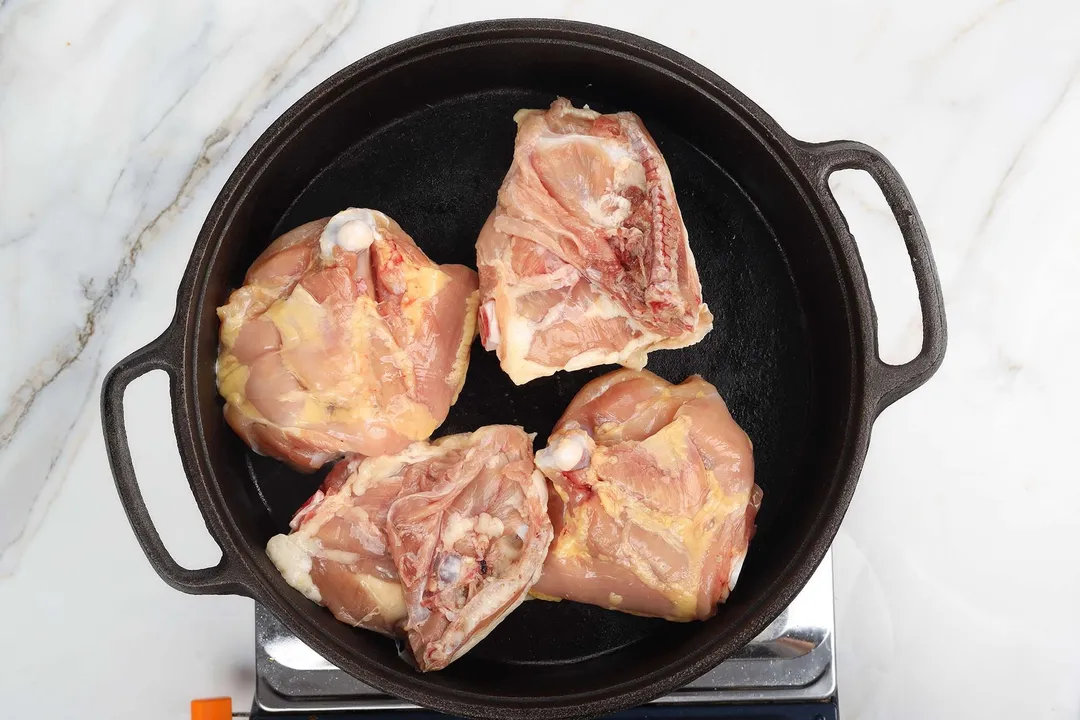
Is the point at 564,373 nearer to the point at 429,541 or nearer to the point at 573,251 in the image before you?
the point at 573,251

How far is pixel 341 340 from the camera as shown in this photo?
64.5 inches

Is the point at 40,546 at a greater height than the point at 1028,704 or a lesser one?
greater

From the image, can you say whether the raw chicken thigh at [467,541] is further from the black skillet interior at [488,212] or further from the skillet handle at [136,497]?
the skillet handle at [136,497]

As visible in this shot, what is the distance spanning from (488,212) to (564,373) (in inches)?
16.9

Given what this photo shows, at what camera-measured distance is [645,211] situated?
165cm

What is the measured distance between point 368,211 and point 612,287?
0.55 meters

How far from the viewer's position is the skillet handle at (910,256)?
154 centimetres

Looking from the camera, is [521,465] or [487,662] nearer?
[521,465]

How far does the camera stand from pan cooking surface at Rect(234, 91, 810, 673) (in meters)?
1.85

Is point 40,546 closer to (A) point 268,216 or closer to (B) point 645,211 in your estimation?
(A) point 268,216

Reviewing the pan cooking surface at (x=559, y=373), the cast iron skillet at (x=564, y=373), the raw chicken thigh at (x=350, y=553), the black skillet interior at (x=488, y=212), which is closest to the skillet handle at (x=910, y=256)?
the cast iron skillet at (x=564, y=373)

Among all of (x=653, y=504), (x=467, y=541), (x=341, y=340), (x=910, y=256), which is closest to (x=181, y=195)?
(x=341, y=340)

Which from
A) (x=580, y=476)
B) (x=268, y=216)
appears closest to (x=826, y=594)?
(x=580, y=476)

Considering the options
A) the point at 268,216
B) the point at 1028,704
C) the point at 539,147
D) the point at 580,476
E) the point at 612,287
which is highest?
the point at 539,147
